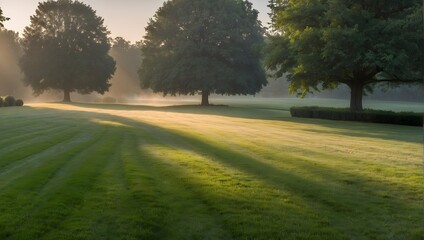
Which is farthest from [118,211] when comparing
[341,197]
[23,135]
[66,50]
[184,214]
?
[66,50]

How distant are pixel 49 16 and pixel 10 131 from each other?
2465 inches

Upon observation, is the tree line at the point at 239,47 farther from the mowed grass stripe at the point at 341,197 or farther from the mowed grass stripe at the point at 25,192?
the mowed grass stripe at the point at 341,197

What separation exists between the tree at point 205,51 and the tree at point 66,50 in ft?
41.1

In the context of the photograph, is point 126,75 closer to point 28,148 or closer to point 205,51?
point 205,51

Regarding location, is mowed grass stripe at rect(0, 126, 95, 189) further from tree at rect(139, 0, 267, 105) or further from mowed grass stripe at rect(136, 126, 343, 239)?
tree at rect(139, 0, 267, 105)

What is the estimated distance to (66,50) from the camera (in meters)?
73.6

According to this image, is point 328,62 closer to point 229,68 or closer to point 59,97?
point 229,68

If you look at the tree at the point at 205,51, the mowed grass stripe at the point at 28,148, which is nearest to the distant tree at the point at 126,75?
the tree at the point at 205,51

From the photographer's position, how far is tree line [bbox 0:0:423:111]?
32625 mm

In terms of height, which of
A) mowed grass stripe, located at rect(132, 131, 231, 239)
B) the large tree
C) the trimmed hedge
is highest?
the large tree

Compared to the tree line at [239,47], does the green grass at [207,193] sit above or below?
below

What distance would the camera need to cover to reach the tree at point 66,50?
72.5 metres

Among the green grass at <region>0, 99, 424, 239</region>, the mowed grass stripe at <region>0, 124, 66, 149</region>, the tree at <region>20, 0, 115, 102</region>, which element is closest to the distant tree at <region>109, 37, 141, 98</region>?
the tree at <region>20, 0, 115, 102</region>

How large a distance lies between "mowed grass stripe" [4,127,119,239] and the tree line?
2339 cm
